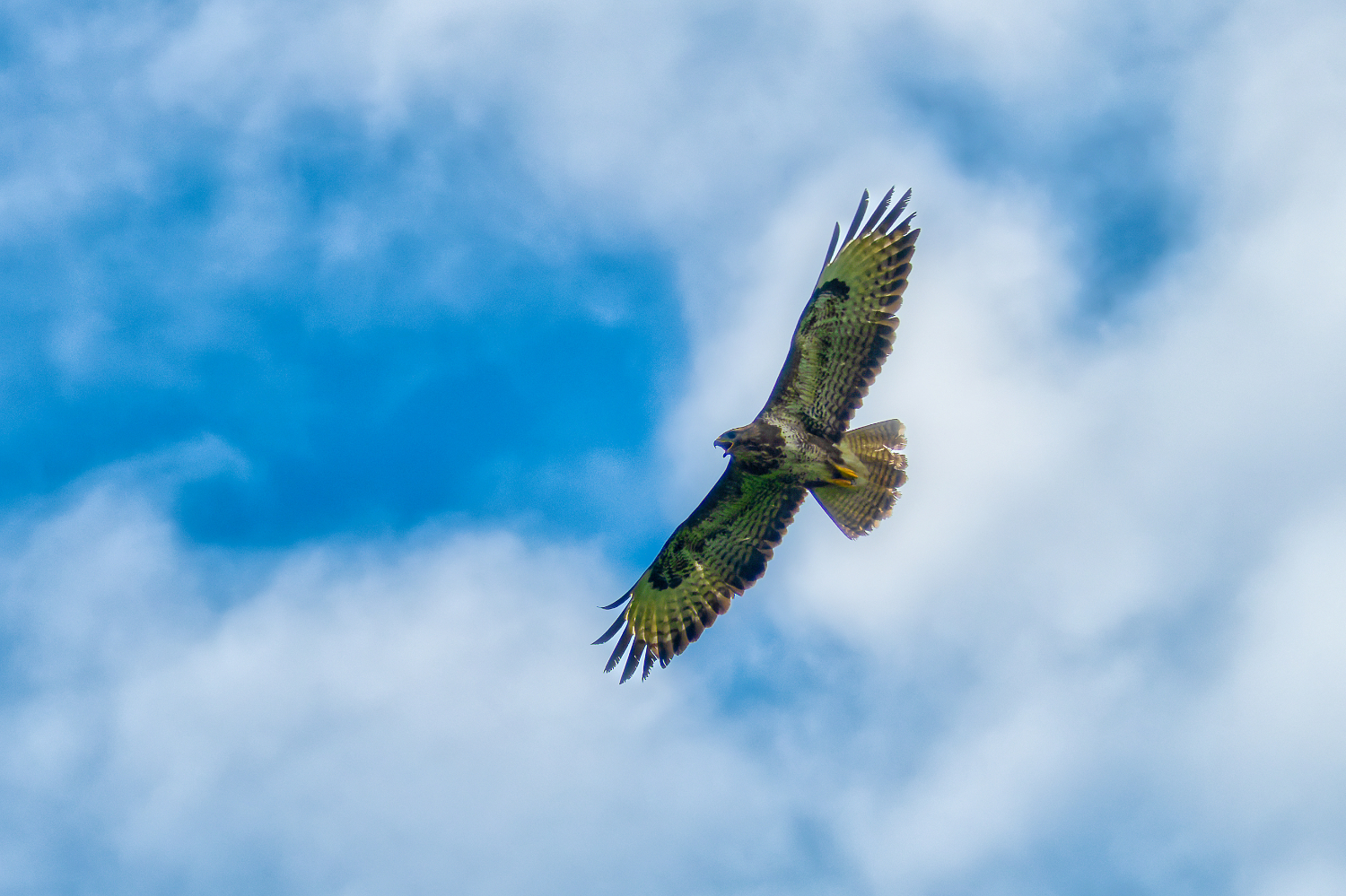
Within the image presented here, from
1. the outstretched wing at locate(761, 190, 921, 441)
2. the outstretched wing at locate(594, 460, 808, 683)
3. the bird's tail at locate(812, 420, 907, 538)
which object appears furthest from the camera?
the outstretched wing at locate(594, 460, 808, 683)

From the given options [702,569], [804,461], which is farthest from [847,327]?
[702,569]

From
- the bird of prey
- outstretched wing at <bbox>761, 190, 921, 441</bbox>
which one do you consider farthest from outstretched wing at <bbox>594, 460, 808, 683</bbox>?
outstretched wing at <bbox>761, 190, 921, 441</bbox>

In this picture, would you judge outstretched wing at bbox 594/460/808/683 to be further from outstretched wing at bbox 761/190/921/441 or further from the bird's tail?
outstretched wing at bbox 761/190/921/441

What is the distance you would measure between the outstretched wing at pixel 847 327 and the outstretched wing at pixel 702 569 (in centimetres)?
121

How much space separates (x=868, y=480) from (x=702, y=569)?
250 centimetres

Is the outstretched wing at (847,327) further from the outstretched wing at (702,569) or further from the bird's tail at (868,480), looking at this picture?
the outstretched wing at (702,569)

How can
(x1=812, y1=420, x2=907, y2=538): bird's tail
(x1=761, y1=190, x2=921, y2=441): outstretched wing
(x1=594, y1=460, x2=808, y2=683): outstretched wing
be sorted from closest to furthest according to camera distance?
(x1=761, y1=190, x2=921, y2=441): outstretched wing, (x1=812, y1=420, x2=907, y2=538): bird's tail, (x1=594, y1=460, x2=808, y2=683): outstretched wing

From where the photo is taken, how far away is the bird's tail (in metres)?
15.7

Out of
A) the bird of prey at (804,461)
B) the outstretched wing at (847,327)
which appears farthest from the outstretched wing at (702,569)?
the outstretched wing at (847,327)

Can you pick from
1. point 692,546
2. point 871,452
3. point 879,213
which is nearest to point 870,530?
point 871,452

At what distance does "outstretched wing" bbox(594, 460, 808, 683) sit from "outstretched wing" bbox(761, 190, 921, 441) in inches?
47.6

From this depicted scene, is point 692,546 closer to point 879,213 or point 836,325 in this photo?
point 836,325

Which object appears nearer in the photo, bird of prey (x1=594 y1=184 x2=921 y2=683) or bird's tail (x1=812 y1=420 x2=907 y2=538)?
bird of prey (x1=594 y1=184 x2=921 y2=683)

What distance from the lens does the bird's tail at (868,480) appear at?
15.7 metres
